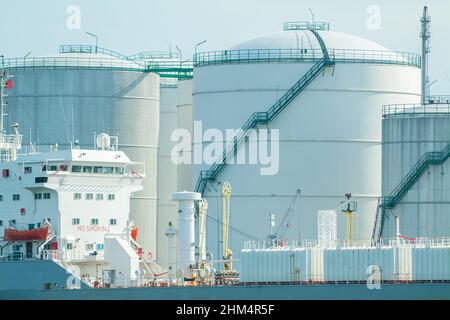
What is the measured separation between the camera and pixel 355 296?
6862cm

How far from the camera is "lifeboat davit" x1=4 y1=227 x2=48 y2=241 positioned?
76.1 metres

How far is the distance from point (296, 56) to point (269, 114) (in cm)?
322

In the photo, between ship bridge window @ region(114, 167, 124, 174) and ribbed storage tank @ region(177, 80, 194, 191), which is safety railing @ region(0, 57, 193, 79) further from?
ship bridge window @ region(114, 167, 124, 174)

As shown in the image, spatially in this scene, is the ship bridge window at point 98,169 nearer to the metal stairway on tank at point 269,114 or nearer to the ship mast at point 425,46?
the metal stairway on tank at point 269,114

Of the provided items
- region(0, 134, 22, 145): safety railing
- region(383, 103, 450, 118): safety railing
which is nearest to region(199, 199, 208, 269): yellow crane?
region(0, 134, 22, 145): safety railing

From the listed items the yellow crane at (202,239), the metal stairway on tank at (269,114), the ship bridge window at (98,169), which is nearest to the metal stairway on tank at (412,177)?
the metal stairway on tank at (269,114)

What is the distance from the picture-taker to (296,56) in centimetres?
8694

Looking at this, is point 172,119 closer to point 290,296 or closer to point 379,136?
point 379,136

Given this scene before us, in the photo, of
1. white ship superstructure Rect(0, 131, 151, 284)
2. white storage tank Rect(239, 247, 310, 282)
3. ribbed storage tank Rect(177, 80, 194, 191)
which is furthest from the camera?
ribbed storage tank Rect(177, 80, 194, 191)

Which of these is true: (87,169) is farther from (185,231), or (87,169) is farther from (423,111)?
(423,111)

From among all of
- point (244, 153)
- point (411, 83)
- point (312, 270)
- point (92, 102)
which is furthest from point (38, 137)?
point (312, 270)

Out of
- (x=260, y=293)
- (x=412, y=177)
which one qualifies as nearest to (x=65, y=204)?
(x=260, y=293)

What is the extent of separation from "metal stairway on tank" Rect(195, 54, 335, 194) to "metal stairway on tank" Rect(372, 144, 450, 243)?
734 cm

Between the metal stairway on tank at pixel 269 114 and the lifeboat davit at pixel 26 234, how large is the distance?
12734 mm
